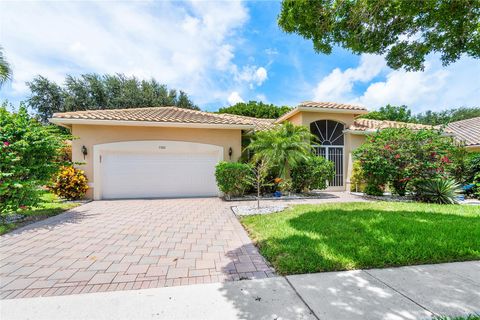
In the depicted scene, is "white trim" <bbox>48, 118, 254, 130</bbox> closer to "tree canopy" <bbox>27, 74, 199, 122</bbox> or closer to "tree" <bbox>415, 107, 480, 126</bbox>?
"tree canopy" <bbox>27, 74, 199, 122</bbox>

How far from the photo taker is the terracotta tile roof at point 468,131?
14.4 meters

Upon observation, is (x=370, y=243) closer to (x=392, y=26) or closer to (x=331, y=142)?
(x=392, y=26)

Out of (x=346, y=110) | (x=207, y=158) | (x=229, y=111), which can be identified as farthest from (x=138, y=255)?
(x=229, y=111)

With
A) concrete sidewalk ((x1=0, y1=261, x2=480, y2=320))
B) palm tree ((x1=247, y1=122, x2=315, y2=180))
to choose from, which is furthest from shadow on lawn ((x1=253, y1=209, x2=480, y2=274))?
palm tree ((x1=247, y1=122, x2=315, y2=180))

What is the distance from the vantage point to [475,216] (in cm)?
653

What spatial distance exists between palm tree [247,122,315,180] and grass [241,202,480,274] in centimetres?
405

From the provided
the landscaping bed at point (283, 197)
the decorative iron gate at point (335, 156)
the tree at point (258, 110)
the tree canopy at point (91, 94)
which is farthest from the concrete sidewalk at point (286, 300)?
the tree at point (258, 110)

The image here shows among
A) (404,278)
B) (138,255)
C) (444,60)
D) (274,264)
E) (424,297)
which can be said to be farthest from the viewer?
(444,60)

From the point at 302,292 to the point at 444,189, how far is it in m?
10.1

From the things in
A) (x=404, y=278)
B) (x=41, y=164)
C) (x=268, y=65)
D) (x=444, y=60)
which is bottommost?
(x=404, y=278)

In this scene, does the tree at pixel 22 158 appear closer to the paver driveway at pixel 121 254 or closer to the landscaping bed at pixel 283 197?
the paver driveway at pixel 121 254

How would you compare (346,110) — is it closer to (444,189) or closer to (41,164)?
(444,189)

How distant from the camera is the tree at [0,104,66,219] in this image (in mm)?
6016

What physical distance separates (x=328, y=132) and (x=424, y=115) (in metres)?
49.5
